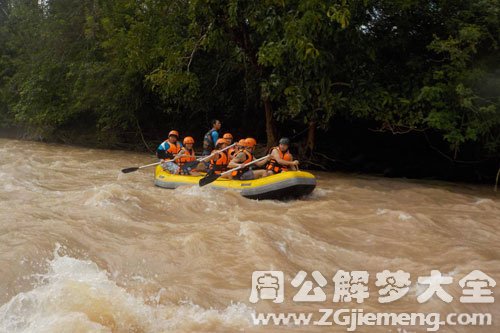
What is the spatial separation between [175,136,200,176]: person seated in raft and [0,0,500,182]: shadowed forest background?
2.14 meters

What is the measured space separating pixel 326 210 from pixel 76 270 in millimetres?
3865

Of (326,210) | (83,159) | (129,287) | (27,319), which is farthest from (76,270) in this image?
(83,159)

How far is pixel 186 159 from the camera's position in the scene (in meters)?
9.23

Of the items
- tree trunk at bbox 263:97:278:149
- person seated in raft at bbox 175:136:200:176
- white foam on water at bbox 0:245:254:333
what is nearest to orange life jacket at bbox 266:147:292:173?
person seated in raft at bbox 175:136:200:176

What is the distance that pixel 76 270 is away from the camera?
161 inches

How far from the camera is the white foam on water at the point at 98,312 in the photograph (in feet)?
10.4

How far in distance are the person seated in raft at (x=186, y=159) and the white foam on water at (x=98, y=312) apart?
508 cm

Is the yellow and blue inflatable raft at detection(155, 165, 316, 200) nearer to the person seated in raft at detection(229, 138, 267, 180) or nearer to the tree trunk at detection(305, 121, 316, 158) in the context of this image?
the person seated in raft at detection(229, 138, 267, 180)

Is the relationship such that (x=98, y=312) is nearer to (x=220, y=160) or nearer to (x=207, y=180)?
(x=207, y=180)

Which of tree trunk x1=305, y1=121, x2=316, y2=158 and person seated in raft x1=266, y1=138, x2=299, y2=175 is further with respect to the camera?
tree trunk x1=305, y1=121, x2=316, y2=158

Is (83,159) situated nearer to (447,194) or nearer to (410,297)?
(447,194)

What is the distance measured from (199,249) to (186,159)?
15.0ft

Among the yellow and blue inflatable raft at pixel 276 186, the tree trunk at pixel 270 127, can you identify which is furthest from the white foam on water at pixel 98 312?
the tree trunk at pixel 270 127

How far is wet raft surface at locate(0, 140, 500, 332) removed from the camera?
3426mm
